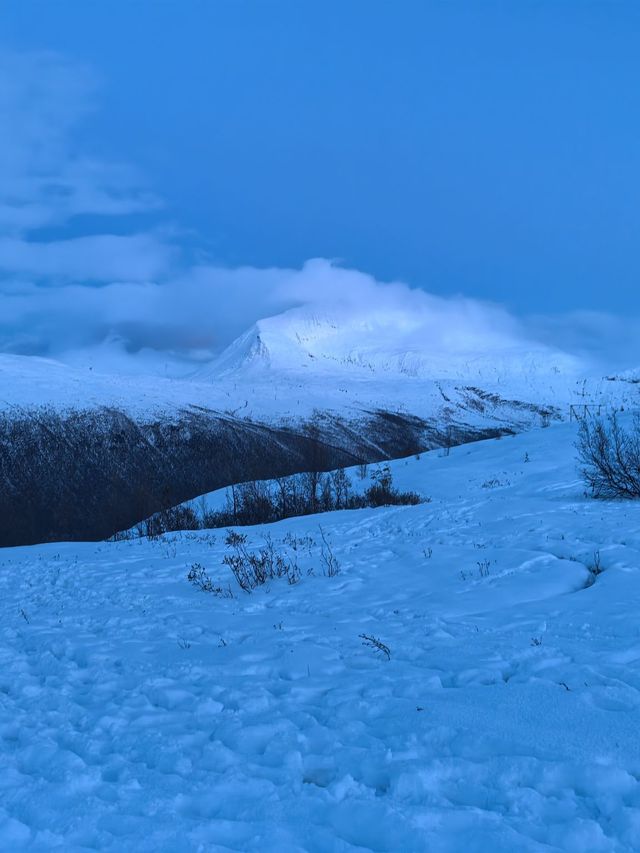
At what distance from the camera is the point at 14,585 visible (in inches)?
527

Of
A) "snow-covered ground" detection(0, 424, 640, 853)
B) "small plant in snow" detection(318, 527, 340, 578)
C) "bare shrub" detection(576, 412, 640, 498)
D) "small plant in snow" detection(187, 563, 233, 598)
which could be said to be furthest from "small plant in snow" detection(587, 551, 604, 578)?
"bare shrub" detection(576, 412, 640, 498)

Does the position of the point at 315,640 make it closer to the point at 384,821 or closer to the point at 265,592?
the point at 265,592

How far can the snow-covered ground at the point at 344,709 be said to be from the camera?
11.6ft

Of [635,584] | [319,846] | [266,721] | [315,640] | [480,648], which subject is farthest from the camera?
[635,584]

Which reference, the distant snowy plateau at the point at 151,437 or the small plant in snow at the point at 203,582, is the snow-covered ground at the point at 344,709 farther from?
the distant snowy plateau at the point at 151,437

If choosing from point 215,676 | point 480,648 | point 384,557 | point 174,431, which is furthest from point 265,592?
point 174,431

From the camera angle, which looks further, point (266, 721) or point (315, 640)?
point (315, 640)

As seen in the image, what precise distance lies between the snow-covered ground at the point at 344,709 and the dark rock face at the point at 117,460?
37374mm

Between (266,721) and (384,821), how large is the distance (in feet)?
5.85

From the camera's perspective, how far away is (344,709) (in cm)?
512

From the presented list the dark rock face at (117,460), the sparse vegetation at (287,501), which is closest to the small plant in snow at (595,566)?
the sparse vegetation at (287,501)

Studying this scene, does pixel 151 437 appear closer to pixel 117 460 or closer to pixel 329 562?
pixel 117 460

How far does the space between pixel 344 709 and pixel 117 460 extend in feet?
213

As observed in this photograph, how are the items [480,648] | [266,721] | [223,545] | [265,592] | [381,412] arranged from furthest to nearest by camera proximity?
[381,412], [223,545], [265,592], [480,648], [266,721]
